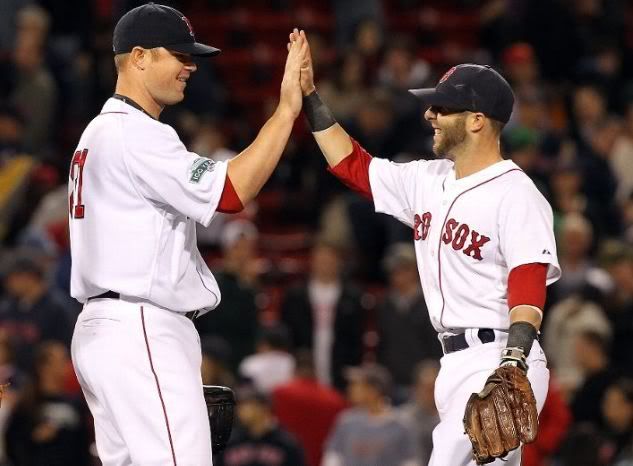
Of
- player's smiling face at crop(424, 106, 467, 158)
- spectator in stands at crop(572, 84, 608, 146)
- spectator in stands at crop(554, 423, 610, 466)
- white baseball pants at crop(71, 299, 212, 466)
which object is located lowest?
spectator in stands at crop(554, 423, 610, 466)

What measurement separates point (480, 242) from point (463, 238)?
0.07 meters

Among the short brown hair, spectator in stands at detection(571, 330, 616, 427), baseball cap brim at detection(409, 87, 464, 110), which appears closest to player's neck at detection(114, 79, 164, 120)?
baseball cap brim at detection(409, 87, 464, 110)

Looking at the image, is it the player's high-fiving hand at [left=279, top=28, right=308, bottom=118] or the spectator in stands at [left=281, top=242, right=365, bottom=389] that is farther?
the spectator in stands at [left=281, top=242, right=365, bottom=389]

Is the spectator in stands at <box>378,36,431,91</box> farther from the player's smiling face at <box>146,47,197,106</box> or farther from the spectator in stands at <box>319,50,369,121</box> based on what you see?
the player's smiling face at <box>146,47,197,106</box>

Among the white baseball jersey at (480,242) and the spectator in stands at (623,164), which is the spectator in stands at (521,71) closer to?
the spectator in stands at (623,164)

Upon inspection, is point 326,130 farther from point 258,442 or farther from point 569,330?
point 569,330

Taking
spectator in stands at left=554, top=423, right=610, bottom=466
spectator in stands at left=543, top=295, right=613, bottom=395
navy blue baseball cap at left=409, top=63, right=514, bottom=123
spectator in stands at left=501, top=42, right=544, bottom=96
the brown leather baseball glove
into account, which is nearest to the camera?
the brown leather baseball glove

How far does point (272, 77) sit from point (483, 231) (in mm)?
8685

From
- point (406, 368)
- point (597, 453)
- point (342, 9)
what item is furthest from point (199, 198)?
point (342, 9)

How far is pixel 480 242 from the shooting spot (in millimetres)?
5617

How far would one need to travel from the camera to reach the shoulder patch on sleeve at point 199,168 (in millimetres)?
5367

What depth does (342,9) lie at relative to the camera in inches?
549

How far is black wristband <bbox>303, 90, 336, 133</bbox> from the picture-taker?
242 inches

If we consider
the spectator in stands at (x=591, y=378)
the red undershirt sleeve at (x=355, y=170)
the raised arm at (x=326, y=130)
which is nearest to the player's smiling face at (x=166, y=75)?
the raised arm at (x=326, y=130)
